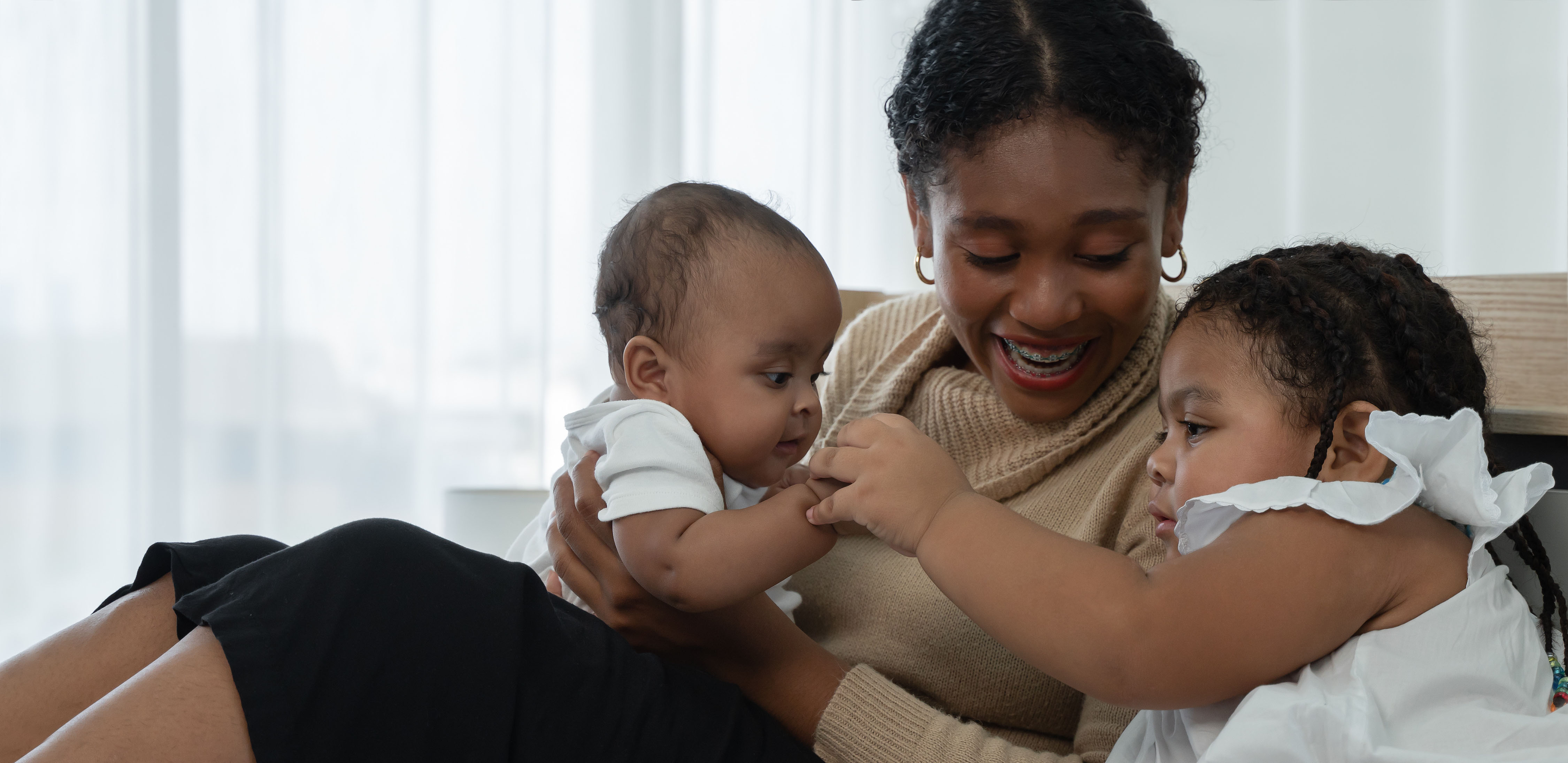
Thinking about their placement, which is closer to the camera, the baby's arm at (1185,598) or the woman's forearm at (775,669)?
the baby's arm at (1185,598)

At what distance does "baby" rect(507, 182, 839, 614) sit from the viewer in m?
0.92

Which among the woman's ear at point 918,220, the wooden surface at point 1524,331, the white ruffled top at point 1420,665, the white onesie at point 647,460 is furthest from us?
the woman's ear at point 918,220

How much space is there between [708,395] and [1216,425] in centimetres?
46

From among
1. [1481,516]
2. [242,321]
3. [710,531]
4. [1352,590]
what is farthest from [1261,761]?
[242,321]

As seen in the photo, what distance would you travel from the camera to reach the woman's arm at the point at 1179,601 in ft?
2.41

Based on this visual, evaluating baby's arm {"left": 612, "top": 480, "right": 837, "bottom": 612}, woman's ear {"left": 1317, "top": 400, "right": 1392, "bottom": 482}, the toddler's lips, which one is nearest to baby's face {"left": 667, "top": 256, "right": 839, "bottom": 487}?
baby's arm {"left": 612, "top": 480, "right": 837, "bottom": 612}

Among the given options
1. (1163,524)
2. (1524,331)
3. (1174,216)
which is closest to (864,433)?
(1163,524)

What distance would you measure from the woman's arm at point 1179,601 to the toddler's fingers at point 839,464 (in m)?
0.12

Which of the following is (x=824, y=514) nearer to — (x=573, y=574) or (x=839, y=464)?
(x=839, y=464)

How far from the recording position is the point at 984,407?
131 centimetres

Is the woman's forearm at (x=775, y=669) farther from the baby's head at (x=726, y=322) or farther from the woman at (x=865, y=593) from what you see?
the baby's head at (x=726, y=322)

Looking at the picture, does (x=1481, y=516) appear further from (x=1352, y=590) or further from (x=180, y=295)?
(x=180, y=295)

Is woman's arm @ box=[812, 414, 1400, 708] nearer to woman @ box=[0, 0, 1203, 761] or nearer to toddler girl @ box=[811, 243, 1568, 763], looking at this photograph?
toddler girl @ box=[811, 243, 1568, 763]

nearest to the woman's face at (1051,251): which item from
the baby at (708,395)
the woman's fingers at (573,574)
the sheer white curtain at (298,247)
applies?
the baby at (708,395)
